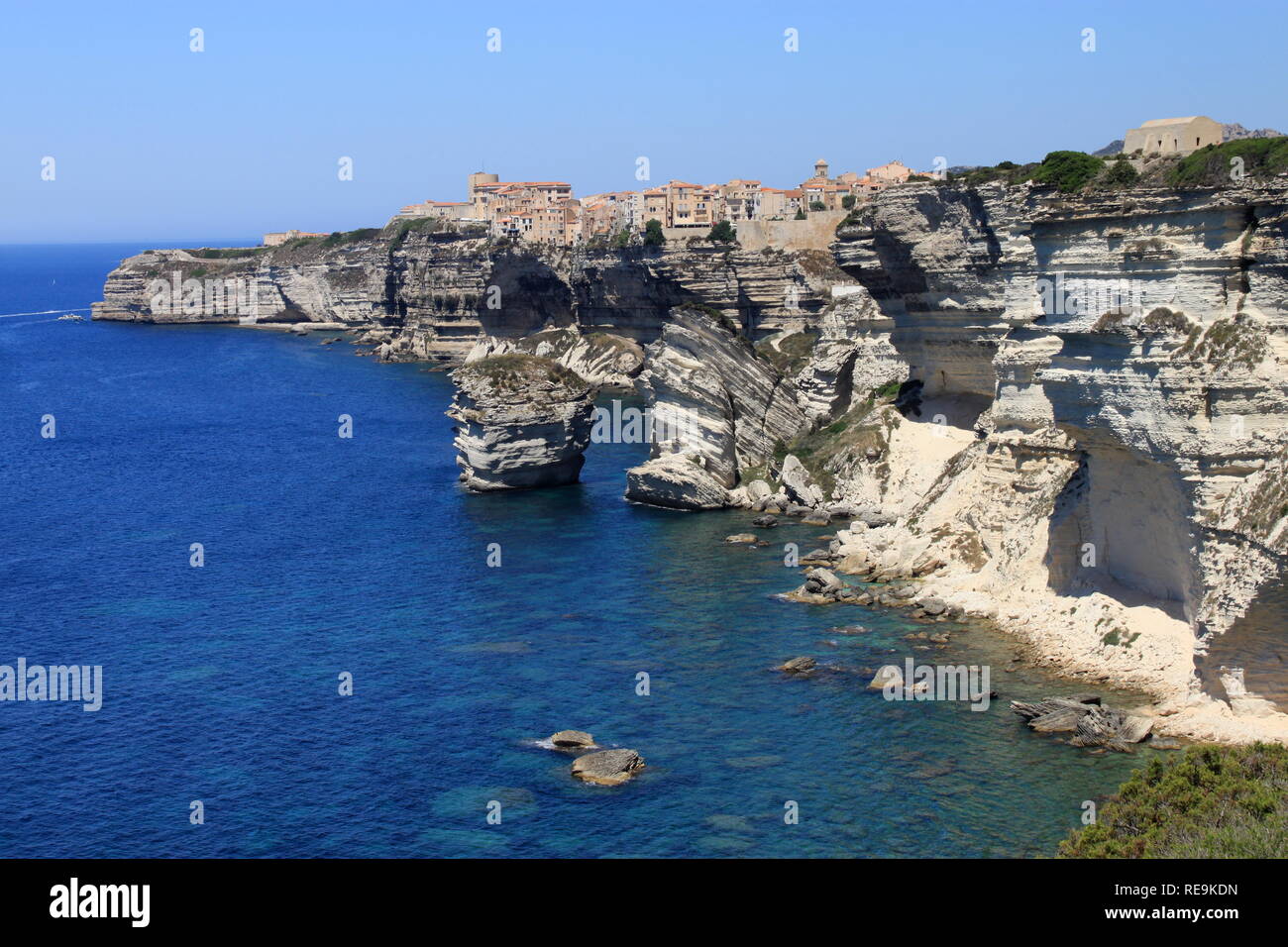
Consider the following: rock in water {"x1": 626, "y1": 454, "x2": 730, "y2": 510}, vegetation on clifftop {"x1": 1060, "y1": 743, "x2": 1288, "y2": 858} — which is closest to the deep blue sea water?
rock in water {"x1": 626, "y1": 454, "x2": 730, "y2": 510}

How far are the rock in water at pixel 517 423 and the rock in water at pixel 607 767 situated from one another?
3074 centimetres

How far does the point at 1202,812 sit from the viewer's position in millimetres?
21062

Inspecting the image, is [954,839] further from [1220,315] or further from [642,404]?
[642,404]

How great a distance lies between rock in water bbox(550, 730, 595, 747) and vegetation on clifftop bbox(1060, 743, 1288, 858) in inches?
493

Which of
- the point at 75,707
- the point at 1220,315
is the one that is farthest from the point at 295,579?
the point at 1220,315

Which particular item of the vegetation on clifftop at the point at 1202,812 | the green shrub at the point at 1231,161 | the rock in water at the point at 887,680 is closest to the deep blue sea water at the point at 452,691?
the rock in water at the point at 887,680

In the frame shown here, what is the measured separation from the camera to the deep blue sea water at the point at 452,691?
89.9 ft

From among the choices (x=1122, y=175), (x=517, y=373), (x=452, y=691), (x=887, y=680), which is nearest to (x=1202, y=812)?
(x=887, y=680)

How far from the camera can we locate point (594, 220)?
114 meters

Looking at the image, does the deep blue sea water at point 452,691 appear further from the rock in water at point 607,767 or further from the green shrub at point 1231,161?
the green shrub at point 1231,161

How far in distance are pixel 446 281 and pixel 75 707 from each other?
8580 centimetres

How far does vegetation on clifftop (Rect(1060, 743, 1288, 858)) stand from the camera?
19391mm

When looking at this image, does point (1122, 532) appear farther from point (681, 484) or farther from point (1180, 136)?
point (681, 484)

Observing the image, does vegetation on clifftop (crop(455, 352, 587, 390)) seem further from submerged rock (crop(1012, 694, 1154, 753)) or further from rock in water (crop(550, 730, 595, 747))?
submerged rock (crop(1012, 694, 1154, 753))
